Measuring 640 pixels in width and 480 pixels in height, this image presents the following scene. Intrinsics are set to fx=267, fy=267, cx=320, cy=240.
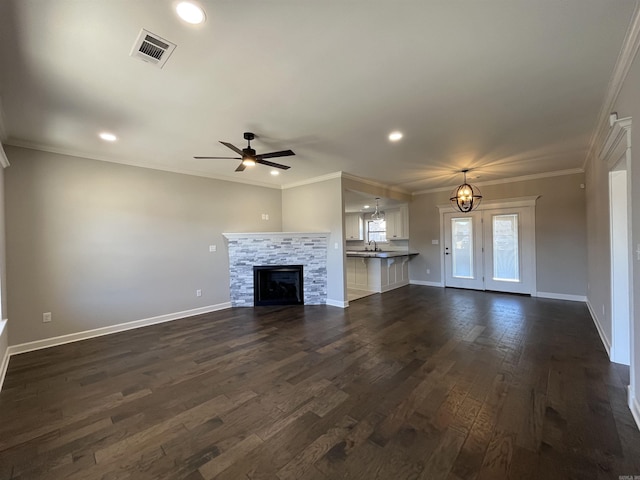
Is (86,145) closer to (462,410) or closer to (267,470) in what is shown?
(267,470)

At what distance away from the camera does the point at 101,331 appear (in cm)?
407

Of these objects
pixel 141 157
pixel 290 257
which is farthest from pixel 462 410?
pixel 141 157

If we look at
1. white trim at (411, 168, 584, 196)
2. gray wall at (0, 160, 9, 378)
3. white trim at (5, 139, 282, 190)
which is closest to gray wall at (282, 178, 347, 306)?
white trim at (5, 139, 282, 190)

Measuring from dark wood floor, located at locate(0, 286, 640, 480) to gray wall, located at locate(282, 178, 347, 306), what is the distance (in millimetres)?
1583

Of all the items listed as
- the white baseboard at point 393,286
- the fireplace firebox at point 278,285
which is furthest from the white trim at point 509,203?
the fireplace firebox at point 278,285

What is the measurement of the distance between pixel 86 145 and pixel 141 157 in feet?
2.28

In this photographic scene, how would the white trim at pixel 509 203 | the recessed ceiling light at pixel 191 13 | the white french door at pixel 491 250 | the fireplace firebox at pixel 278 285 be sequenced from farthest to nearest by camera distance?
the white french door at pixel 491 250 → the white trim at pixel 509 203 → the fireplace firebox at pixel 278 285 → the recessed ceiling light at pixel 191 13

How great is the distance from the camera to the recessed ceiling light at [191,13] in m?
1.55

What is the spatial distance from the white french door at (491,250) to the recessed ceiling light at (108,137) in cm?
716

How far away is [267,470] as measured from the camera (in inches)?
63.6

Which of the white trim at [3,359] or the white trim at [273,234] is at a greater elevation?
the white trim at [273,234]

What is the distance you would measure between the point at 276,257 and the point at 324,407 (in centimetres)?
380

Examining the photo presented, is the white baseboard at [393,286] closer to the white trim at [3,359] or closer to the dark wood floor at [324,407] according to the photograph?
the dark wood floor at [324,407]

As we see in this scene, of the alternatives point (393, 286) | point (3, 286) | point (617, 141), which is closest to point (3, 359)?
point (3, 286)
